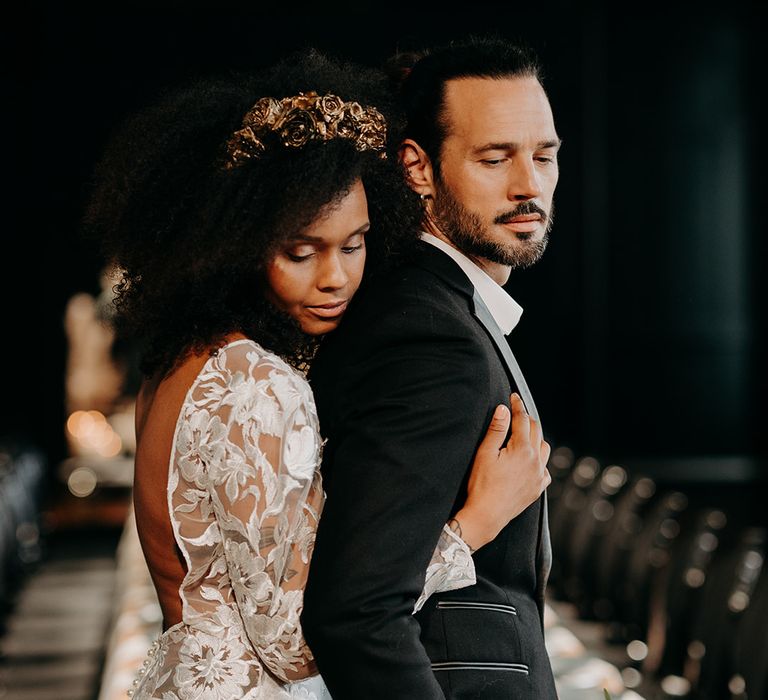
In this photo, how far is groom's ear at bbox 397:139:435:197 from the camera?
186 centimetres

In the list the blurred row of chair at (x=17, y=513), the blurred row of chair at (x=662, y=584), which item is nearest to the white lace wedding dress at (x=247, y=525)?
the blurred row of chair at (x=662, y=584)

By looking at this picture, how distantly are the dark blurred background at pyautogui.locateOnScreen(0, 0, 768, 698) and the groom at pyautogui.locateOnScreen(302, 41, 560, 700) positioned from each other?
9587 mm

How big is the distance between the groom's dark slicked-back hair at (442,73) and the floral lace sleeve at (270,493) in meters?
0.48

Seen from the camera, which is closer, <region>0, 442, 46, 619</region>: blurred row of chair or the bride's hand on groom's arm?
the bride's hand on groom's arm

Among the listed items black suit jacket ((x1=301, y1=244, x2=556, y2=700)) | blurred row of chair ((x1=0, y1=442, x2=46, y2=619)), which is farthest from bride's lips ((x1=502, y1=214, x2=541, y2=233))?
blurred row of chair ((x1=0, y1=442, x2=46, y2=619))

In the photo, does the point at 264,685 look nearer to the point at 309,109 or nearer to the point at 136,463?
the point at 136,463

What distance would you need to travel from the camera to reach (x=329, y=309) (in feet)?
5.57

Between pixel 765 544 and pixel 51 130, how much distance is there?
726cm

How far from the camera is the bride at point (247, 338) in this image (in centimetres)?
158

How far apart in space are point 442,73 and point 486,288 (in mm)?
339

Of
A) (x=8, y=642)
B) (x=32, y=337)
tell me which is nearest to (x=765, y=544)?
(x=8, y=642)

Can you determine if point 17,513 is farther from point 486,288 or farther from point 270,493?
point 270,493

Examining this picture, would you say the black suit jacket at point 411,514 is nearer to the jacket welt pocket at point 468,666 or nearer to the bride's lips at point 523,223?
the jacket welt pocket at point 468,666

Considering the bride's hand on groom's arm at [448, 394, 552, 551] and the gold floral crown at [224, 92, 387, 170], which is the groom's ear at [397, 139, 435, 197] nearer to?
the gold floral crown at [224, 92, 387, 170]
